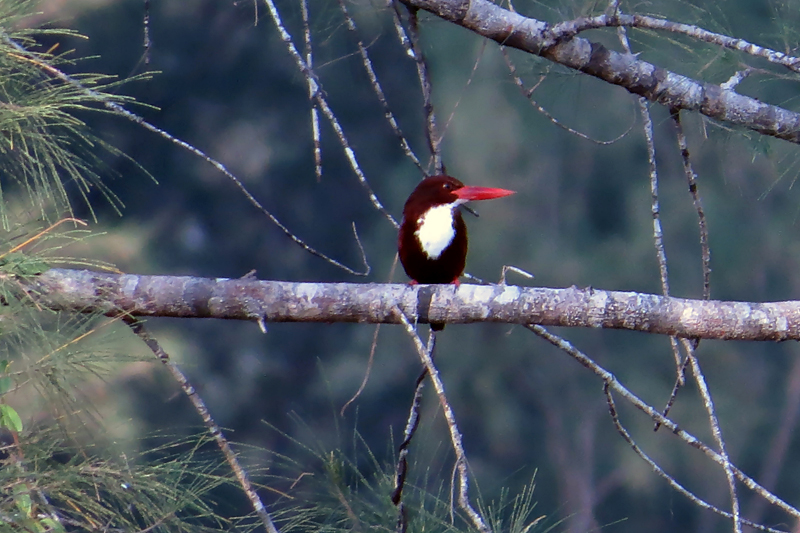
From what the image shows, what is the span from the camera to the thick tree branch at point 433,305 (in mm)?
1150

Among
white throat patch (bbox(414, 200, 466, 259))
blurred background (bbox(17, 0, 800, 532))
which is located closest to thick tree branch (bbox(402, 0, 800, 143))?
white throat patch (bbox(414, 200, 466, 259))

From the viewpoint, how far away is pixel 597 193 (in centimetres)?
358

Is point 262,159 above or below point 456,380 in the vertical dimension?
above

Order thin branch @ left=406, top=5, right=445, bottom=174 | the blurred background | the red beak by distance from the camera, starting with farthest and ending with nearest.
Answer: the blurred background, the red beak, thin branch @ left=406, top=5, right=445, bottom=174

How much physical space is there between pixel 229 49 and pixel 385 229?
0.96m

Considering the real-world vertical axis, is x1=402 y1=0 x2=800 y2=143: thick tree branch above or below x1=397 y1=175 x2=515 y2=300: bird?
above

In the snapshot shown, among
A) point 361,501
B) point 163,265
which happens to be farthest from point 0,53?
point 163,265

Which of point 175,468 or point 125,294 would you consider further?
point 125,294

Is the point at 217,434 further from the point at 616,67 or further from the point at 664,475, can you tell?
the point at 616,67

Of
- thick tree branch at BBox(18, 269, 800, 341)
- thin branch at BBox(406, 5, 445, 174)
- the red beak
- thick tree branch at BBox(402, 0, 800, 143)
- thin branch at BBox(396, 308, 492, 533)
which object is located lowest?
thin branch at BBox(396, 308, 492, 533)

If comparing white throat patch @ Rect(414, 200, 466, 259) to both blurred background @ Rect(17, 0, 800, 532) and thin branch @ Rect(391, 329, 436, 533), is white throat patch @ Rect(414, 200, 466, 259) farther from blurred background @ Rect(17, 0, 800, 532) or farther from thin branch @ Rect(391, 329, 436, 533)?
blurred background @ Rect(17, 0, 800, 532)

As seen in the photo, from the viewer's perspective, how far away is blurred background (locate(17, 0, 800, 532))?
3.17 m

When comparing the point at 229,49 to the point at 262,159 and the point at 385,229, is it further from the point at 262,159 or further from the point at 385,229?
the point at 385,229

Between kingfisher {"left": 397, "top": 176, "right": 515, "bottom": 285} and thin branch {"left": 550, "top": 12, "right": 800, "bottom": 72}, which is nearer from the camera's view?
thin branch {"left": 550, "top": 12, "right": 800, "bottom": 72}
